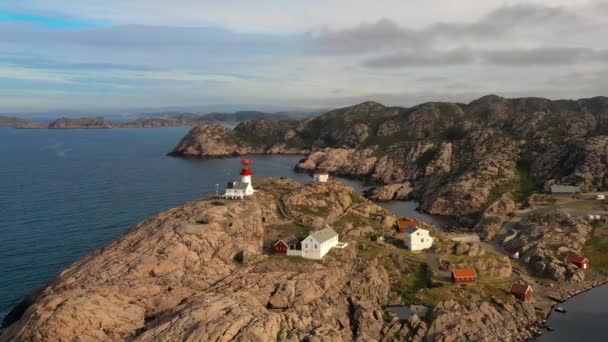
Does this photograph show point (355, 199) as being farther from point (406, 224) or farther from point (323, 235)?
point (323, 235)

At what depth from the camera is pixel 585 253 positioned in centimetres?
8738

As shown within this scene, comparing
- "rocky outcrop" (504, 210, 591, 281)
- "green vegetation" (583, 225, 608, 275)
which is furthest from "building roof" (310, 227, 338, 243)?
"green vegetation" (583, 225, 608, 275)

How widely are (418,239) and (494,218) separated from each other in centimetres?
3536

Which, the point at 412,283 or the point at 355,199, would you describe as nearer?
the point at 412,283

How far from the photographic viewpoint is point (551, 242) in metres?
89.8

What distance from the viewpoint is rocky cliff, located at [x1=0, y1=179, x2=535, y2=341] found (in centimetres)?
4912

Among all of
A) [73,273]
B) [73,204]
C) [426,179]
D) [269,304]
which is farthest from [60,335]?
[426,179]

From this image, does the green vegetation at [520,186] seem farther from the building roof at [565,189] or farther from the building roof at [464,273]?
the building roof at [464,273]

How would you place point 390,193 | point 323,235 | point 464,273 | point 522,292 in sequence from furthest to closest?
point 390,193 → point 323,235 → point 464,273 → point 522,292

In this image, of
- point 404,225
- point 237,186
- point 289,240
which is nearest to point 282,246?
point 289,240

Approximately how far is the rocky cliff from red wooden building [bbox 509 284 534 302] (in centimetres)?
199

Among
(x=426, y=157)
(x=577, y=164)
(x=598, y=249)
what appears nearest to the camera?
(x=598, y=249)

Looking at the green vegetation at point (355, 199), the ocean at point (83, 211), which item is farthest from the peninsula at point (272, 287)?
the green vegetation at point (355, 199)

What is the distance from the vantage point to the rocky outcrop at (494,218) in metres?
102
